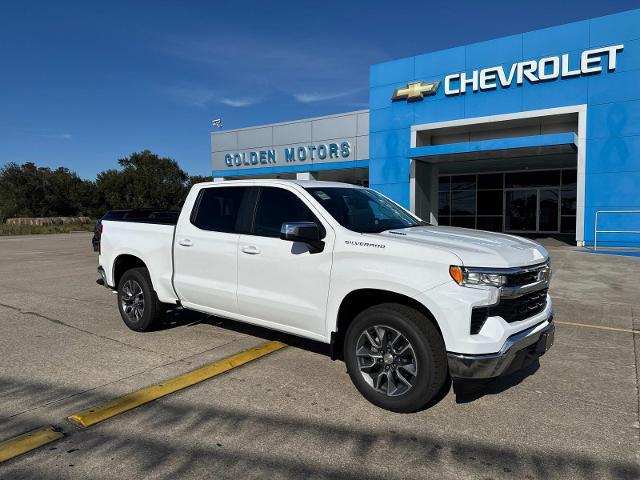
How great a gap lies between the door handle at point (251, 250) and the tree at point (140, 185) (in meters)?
58.5

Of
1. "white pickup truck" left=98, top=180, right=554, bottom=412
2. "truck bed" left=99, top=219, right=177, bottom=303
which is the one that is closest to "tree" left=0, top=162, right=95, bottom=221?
"truck bed" left=99, top=219, right=177, bottom=303

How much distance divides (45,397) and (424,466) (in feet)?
10.3

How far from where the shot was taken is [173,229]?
18.4 ft

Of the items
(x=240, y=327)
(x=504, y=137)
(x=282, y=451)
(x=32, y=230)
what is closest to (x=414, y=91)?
(x=504, y=137)

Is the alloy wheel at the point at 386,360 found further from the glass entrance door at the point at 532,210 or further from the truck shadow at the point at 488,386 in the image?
the glass entrance door at the point at 532,210

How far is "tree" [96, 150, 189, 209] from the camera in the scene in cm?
5934

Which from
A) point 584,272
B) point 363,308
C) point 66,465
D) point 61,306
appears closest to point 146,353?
point 66,465

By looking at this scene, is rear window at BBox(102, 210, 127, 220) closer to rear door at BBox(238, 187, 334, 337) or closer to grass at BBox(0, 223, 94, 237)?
rear door at BBox(238, 187, 334, 337)

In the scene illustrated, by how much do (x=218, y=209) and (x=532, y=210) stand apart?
2152 centimetres

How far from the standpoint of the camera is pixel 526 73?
18016mm

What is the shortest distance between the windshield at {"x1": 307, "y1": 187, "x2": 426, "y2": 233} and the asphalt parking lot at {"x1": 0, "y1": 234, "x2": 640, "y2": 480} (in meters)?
1.46

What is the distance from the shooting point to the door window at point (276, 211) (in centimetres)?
454

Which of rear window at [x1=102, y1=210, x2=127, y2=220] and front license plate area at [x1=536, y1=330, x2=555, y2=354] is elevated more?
rear window at [x1=102, y1=210, x2=127, y2=220]

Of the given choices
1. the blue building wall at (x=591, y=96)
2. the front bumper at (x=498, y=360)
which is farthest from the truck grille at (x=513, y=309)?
the blue building wall at (x=591, y=96)
